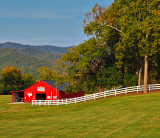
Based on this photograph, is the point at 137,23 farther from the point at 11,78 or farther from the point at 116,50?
the point at 11,78

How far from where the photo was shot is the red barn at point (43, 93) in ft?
191

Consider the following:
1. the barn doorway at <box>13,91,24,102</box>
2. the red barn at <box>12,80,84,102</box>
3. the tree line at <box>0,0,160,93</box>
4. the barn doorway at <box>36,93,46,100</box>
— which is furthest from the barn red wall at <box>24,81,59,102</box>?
the tree line at <box>0,0,160,93</box>

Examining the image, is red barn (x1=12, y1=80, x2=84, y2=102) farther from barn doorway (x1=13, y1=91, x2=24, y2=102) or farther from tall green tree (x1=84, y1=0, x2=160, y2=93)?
tall green tree (x1=84, y1=0, x2=160, y2=93)

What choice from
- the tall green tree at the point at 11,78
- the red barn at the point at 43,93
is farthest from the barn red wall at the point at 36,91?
the tall green tree at the point at 11,78

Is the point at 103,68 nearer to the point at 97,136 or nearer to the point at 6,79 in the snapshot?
the point at 97,136

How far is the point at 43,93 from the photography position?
2421 inches

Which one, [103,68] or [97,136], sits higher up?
[103,68]

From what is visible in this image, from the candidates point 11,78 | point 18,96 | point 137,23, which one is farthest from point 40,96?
point 11,78

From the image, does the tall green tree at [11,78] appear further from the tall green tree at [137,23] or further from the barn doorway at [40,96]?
the tall green tree at [137,23]

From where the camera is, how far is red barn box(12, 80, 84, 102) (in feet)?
191

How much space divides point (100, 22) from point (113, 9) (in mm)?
3255

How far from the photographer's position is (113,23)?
46188mm

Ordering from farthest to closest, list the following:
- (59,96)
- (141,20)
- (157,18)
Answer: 1. (59,96)
2. (141,20)
3. (157,18)

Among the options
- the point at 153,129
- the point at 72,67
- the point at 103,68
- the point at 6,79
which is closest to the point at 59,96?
the point at 72,67
